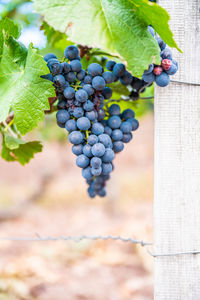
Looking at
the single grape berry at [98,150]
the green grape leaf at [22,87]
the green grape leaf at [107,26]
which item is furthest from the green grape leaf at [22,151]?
the green grape leaf at [107,26]

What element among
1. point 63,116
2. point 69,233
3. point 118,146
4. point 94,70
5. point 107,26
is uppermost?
point 107,26

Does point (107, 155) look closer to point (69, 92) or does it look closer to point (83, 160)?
point (83, 160)

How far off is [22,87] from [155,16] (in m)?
0.35

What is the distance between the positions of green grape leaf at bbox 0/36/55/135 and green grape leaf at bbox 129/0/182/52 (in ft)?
0.86

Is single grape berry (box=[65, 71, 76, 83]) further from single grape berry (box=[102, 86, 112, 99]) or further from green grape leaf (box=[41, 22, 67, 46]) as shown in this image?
green grape leaf (box=[41, 22, 67, 46])

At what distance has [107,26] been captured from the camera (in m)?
0.70

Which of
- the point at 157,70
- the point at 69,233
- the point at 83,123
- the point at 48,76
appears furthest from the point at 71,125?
the point at 69,233

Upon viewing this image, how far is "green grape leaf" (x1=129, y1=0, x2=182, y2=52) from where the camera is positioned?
681mm

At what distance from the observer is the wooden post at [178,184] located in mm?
870

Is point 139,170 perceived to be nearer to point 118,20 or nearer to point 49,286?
point 49,286

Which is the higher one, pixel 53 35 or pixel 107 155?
pixel 53 35

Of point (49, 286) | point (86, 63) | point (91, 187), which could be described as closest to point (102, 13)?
point (86, 63)

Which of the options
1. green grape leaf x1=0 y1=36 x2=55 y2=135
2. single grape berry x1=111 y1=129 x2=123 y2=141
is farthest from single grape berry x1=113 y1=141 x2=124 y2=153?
green grape leaf x1=0 y1=36 x2=55 y2=135

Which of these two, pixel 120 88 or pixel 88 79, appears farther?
pixel 120 88
